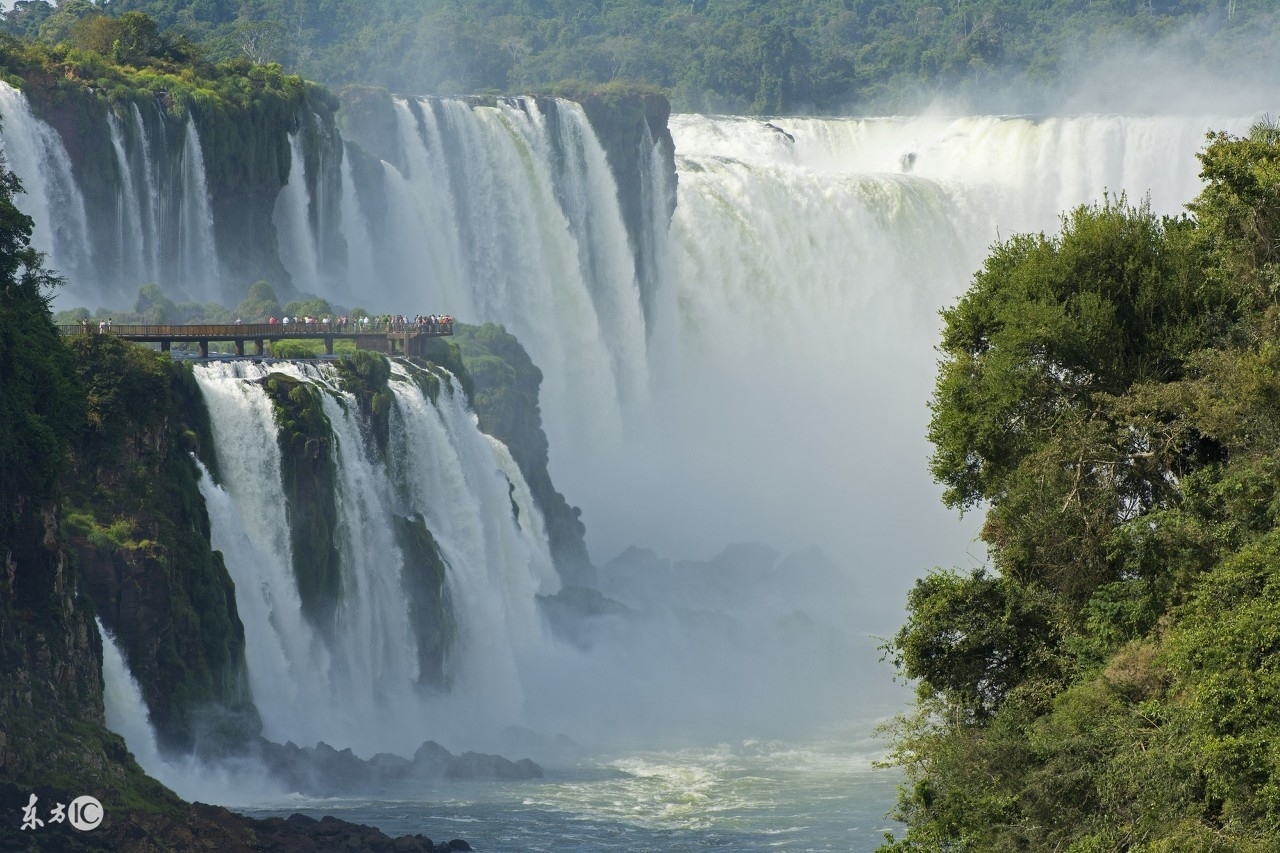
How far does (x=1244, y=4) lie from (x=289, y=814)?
119272mm

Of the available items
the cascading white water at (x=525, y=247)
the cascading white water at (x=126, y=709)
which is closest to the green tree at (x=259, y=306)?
the cascading white water at (x=525, y=247)

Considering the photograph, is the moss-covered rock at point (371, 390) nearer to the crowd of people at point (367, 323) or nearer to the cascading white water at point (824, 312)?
the crowd of people at point (367, 323)

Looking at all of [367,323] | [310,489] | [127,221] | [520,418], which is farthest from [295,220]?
[310,489]

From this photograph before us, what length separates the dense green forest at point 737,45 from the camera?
12212 centimetres

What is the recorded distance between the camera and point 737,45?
13500 centimetres

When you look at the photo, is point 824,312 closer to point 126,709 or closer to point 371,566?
point 371,566

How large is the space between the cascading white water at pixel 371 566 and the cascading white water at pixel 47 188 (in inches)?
390

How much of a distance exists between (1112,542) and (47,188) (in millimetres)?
34415

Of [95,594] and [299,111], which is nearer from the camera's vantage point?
[95,594]

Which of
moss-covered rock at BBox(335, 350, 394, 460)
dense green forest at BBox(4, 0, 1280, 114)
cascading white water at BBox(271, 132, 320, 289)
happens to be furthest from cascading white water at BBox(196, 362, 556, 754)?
dense green forest at BBox(4, 0, 1280, 114)

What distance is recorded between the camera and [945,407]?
105ft

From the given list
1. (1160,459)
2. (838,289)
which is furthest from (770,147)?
(1160,459)

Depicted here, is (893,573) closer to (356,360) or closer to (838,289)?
(838,289)

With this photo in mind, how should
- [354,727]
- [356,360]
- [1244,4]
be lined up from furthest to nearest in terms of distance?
[1244,4]
[356,360]
[354,727]
